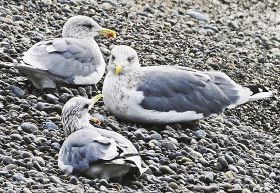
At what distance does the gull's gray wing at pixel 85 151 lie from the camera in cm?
720

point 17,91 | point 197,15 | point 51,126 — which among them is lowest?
point 197,15

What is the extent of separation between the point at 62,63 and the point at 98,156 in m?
2.18

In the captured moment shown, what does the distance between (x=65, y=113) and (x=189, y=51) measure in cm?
438

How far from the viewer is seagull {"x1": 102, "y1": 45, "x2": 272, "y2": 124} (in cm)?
884

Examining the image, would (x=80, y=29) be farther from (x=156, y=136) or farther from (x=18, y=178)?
(x=18, y=178)

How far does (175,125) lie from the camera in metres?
9.06

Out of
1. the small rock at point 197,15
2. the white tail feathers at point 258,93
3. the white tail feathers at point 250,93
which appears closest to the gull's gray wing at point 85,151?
the white tail feathers at point 250,93

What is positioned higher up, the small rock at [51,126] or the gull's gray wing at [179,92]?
the gull's gray wing at [179,92]

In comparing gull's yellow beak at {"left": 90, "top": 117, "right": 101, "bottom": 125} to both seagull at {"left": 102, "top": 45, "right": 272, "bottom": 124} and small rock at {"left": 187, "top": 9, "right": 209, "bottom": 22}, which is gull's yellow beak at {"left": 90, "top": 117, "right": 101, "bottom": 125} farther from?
small rock at {"left": 187, "top": 9, "right": 209, "bottom": 22}

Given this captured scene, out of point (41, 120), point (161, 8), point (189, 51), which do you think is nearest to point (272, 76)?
point (189, 51)

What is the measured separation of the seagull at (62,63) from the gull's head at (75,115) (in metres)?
1.03

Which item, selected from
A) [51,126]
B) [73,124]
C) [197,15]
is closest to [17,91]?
[51,126]

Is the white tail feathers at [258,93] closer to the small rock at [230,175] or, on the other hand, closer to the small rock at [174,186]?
the small rock at [230,175]

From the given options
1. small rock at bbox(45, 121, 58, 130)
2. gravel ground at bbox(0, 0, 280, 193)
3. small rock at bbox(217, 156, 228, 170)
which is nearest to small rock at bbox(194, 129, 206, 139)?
gravel ground at bbox(0, 0, 280, 193)
